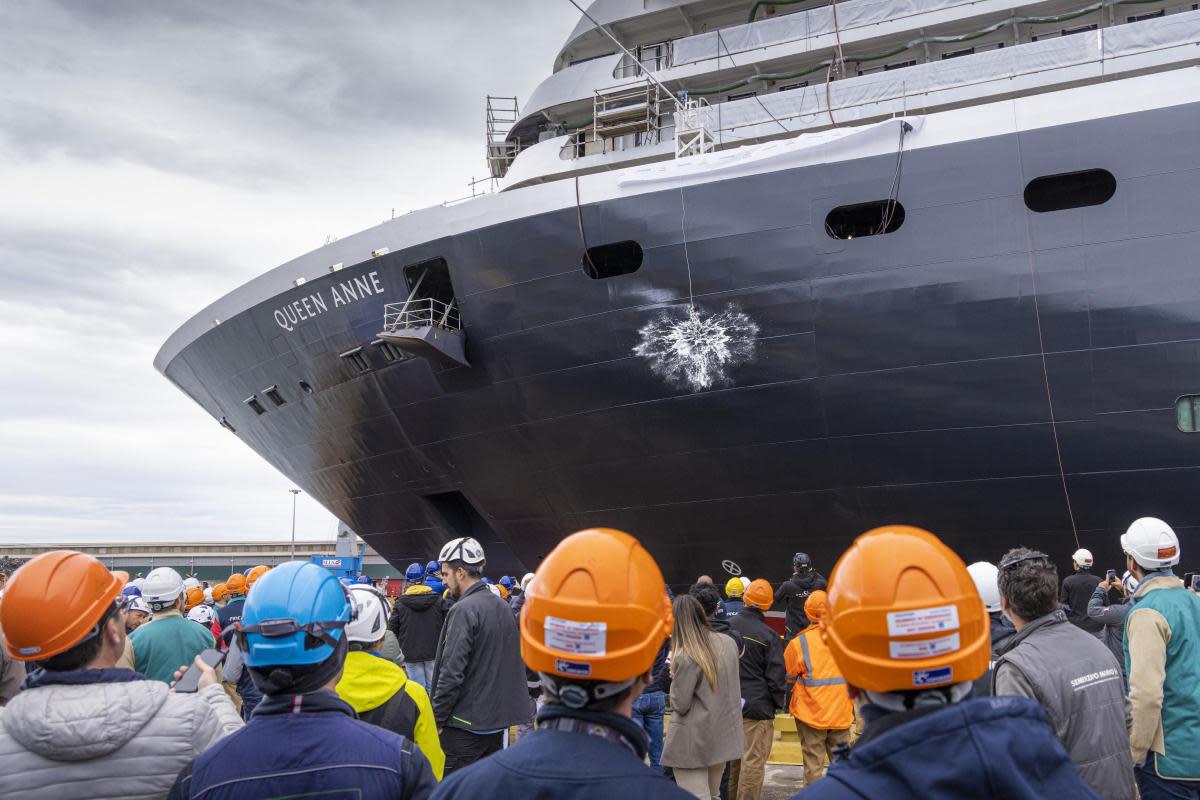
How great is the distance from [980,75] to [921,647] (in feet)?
38.8

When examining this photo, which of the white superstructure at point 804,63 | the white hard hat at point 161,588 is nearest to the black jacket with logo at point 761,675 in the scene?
the white hard hat at point 161,588

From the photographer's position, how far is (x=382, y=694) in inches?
138

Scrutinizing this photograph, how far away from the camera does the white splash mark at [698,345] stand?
35.0 ft

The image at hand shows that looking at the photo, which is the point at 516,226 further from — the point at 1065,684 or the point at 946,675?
the point at 946,675

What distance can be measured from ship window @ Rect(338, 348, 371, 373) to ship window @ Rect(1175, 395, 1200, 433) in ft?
33.0

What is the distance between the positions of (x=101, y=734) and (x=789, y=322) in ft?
29.7

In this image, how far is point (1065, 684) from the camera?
310 cm

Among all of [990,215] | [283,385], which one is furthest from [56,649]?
[283,385]

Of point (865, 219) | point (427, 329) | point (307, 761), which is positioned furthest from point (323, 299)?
point (307, 761)

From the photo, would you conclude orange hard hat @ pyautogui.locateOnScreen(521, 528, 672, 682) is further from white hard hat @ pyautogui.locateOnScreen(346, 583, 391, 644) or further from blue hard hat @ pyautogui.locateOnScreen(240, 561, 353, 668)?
white hard hat @ pyautogui.locateOnScreen(346, 583, 391, 644)

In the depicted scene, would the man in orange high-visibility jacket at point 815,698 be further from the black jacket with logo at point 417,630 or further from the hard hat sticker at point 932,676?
the hard hat sticker at point 932,676

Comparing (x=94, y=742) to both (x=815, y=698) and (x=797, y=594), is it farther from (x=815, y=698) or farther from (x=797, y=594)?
(x=797, y=594)

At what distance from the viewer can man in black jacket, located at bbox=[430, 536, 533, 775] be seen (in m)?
5.01

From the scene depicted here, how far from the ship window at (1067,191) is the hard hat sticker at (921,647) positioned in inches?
366
